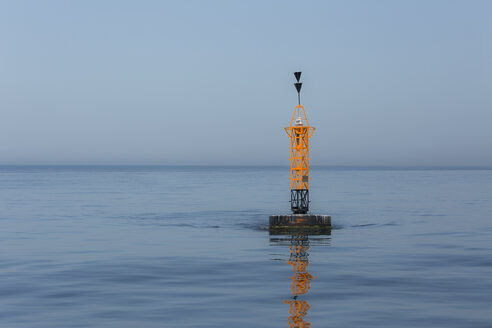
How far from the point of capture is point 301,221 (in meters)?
46.7

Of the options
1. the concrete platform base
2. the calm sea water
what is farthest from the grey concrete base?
the calm sea water

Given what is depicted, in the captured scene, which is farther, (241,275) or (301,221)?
(301,221)

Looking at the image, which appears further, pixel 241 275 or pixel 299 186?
pixel 299 186

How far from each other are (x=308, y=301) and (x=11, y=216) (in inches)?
2001

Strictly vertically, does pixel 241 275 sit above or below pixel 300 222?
below

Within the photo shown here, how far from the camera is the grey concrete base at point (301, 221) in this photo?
4625 cm

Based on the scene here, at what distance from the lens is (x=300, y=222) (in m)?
46.7

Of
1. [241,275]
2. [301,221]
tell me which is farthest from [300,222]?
[241,275]

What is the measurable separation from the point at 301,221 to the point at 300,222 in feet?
0.37

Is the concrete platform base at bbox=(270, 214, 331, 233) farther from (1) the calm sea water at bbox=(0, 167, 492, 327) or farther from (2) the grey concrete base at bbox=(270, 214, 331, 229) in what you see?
(1) the calm sea water at bbox=(0, 167, 492, 327)

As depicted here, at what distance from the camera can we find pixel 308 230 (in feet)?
152

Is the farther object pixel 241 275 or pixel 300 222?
pixel 300 222

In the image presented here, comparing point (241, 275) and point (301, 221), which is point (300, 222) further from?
point (241, 275)

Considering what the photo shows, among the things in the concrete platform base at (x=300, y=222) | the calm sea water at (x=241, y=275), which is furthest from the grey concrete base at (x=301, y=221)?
the calm sea water at (x=241, y=275)
